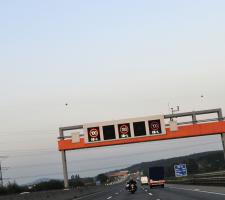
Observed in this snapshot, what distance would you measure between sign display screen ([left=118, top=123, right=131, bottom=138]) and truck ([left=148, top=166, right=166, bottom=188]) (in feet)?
54.8

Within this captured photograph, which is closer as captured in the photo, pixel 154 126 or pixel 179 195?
pixel 179 195

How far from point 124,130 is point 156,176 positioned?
1779 centimetres

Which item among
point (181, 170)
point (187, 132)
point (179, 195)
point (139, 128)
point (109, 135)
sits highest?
point (139, 128)

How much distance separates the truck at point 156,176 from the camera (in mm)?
61469

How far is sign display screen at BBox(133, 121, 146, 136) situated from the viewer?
45625 mm

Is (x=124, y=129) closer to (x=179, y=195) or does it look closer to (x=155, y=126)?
(x=155, y=126)

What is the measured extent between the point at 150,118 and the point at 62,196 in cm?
1107

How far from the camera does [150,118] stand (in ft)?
152

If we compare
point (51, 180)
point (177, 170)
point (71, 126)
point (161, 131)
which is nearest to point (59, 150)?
point (71, 126)

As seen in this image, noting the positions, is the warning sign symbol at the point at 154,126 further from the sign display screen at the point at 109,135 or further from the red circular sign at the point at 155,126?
the sign display screen at the point at 109,135

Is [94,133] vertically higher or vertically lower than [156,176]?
higher

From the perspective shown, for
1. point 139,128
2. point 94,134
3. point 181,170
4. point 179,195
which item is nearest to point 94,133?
point 94,134

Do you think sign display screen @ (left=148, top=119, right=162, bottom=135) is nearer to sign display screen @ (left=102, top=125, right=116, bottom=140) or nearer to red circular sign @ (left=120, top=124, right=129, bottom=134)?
red circular sign @ (left=120, top=124, right=129, bottom=134)

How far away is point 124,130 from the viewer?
45.8 metres
